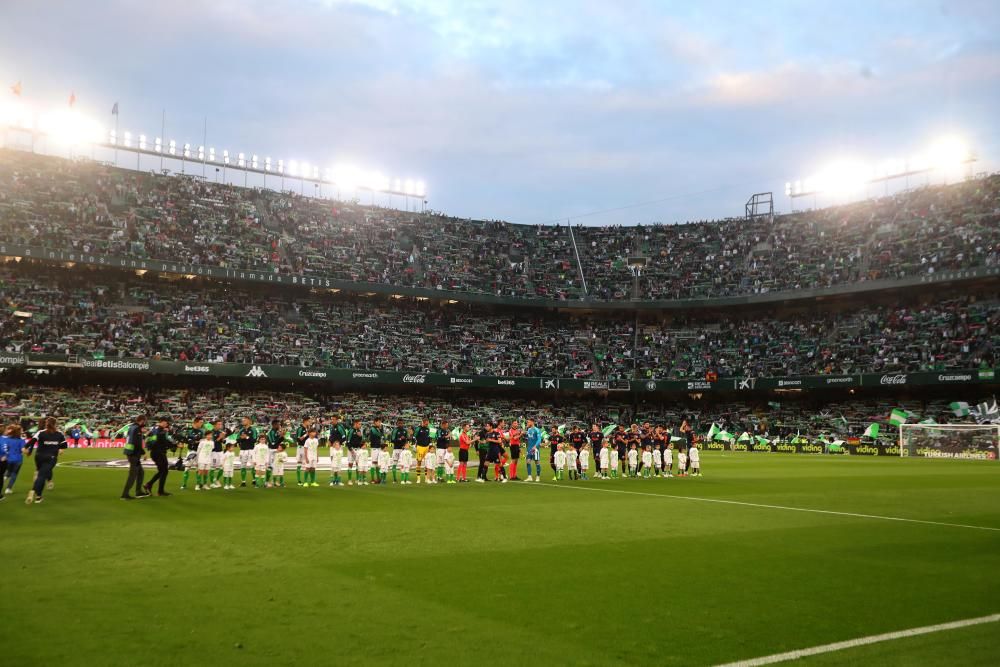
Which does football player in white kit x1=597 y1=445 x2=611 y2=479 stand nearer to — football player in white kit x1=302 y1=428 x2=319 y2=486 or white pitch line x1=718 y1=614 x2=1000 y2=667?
football player in white kit x1=302 y1=428 x2=319 y2=486

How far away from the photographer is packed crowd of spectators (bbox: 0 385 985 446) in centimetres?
4825

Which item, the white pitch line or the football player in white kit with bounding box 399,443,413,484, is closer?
the white pitch line

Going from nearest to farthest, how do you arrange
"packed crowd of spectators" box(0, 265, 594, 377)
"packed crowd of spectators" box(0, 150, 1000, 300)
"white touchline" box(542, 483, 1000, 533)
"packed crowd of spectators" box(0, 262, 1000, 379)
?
"white touchline" box(542, 483, 1000, 533) → "packed crowd of spectators" box(0, 265, 594, 377) → "packed crowd of spectators" box(0, 262, 1000, 379) → "packed crowd of spectators" box(0, 150, 1000, 300)

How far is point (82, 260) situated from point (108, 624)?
5062 cm

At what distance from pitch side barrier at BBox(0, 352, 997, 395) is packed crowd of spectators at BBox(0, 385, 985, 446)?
1407 millimetres

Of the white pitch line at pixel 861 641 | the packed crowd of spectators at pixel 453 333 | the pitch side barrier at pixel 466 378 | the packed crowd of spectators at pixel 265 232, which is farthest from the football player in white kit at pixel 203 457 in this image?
the packed crowd of spectators at pixel 265 232

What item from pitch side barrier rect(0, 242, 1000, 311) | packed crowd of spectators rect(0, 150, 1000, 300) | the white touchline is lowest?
the white touchline

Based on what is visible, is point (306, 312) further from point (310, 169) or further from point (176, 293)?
point (310, 169)

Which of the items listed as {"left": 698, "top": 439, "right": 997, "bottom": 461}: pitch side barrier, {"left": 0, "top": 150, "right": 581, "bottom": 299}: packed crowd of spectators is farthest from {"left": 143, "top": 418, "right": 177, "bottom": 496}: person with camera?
{"left": 698, "top": 439, "right": 997, "bottom": 461}: pitch side barrier

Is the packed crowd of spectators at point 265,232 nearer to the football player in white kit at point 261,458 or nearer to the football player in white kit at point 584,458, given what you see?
the football player in white kit at point 261,458

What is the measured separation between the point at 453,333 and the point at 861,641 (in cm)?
5983

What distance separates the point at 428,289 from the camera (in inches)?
2539

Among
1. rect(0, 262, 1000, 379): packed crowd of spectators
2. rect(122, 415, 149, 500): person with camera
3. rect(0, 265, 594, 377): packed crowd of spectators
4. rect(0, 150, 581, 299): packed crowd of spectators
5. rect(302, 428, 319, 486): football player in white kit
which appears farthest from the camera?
rect(0, 150, 581, 299): packed crowd of spectators

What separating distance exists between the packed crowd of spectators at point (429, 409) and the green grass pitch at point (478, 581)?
31.4 metres
